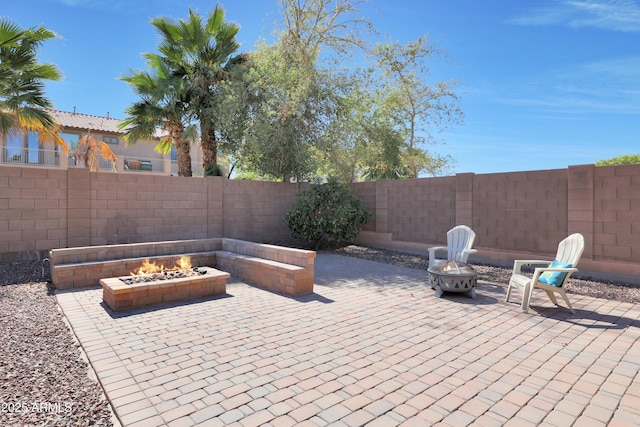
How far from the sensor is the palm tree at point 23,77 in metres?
8.69

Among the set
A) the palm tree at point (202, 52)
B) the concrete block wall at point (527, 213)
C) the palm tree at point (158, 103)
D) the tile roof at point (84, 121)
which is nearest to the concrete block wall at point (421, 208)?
the concrete block wall at point (527, 213)

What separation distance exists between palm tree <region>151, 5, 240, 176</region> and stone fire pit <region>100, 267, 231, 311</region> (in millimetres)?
7110

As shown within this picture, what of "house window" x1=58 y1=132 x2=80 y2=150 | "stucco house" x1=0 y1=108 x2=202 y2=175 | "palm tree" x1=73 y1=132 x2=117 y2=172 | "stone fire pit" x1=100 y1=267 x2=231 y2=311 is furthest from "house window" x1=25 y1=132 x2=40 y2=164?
"stone fire pit" x1=100 y1=267 x2=231 y2=311

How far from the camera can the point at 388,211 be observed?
36.7 feet

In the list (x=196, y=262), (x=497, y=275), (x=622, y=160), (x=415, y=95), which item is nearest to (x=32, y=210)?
(x=196, y=262)

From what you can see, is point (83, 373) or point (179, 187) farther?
point (179, 187)

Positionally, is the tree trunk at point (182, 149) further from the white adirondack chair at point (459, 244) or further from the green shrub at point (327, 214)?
the white adirondack chair at point (459, 244)

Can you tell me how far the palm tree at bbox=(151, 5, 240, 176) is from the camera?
467 inches

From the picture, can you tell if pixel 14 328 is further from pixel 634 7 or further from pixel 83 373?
pixel 634 7

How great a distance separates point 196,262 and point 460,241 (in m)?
5.29

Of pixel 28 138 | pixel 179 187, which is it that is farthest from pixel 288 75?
pixel 28 138

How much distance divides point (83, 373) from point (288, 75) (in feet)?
32.4

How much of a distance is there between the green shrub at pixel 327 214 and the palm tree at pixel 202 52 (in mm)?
3546

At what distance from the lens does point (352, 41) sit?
1306cm
